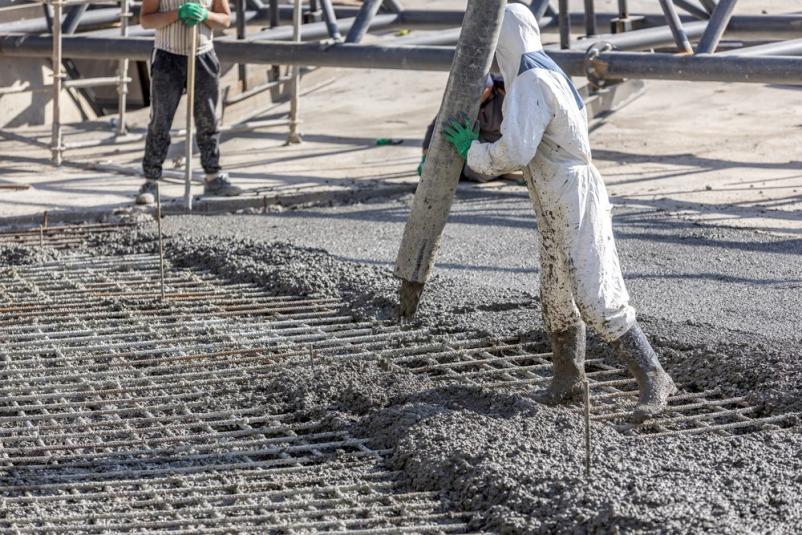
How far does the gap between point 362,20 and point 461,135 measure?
5.39 m

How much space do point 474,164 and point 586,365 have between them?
4.68ft

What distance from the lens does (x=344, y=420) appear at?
17.5ft

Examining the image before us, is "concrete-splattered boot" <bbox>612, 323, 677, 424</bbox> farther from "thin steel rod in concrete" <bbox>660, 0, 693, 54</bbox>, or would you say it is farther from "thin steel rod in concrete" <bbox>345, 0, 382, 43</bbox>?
"thin steel rod in concrete" <bbox>345, 0, 382, 43</bbox>

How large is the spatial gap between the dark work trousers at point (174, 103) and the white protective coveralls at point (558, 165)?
504cm

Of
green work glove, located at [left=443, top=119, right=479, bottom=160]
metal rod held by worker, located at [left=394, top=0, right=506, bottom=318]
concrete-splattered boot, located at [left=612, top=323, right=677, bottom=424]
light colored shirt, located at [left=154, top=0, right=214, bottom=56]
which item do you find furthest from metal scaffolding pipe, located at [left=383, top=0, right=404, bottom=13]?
concrete-splattered boot, located at [left=612, top=323, right=677, bottom=424]

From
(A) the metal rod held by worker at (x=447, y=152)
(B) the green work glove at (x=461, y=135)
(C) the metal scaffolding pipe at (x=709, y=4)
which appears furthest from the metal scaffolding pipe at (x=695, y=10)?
(B) the green work glove at (x=461, y=135)

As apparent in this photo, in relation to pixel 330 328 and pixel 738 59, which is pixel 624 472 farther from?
pixel 738 59

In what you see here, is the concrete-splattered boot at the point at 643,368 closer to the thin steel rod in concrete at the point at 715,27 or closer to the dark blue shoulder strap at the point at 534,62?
the dark blue shoulder strap at the point at 534,62

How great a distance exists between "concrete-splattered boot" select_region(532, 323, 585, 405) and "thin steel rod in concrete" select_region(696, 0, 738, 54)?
433cm

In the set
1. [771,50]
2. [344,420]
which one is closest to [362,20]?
[771,50]

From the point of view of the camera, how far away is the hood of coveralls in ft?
16.5

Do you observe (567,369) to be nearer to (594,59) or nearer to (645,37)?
(594,59)

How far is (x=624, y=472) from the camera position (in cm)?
450

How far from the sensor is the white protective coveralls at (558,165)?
4957 mm
